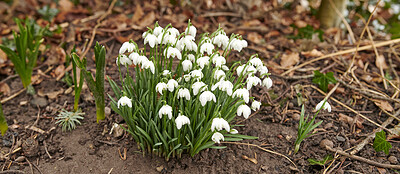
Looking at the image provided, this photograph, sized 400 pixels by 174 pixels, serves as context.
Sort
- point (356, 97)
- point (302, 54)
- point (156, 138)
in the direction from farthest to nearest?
point (302, 54) < point (356, 97) < point (156, 138)

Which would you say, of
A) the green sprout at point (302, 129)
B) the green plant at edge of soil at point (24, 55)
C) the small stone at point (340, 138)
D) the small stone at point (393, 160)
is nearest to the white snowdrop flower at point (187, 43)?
the green sprout at point (302, 129)

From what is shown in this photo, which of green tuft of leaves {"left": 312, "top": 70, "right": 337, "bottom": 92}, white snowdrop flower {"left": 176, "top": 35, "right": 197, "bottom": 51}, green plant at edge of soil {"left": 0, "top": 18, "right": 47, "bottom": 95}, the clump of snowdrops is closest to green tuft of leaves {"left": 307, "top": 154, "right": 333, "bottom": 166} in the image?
the clump of snowdrops

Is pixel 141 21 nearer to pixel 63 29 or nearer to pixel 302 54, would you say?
pixel 63 29

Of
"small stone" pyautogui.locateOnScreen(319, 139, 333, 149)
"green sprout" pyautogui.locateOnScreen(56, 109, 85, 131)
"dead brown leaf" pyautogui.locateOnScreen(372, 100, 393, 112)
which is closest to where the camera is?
"small stone" pyautogui.locateOnScreen(319, 139, 333, 149)

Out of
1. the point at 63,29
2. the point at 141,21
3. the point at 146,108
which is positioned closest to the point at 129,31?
the point at 141,21

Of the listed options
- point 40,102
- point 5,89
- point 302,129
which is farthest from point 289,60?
point 5,89

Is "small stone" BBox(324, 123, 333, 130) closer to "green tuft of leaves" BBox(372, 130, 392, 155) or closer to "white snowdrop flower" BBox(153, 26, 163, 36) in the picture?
"green tuft of leaves" BBox(372, 130, 392, 155)

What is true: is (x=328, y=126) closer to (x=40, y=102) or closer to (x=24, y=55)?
(x=40, y=102)
